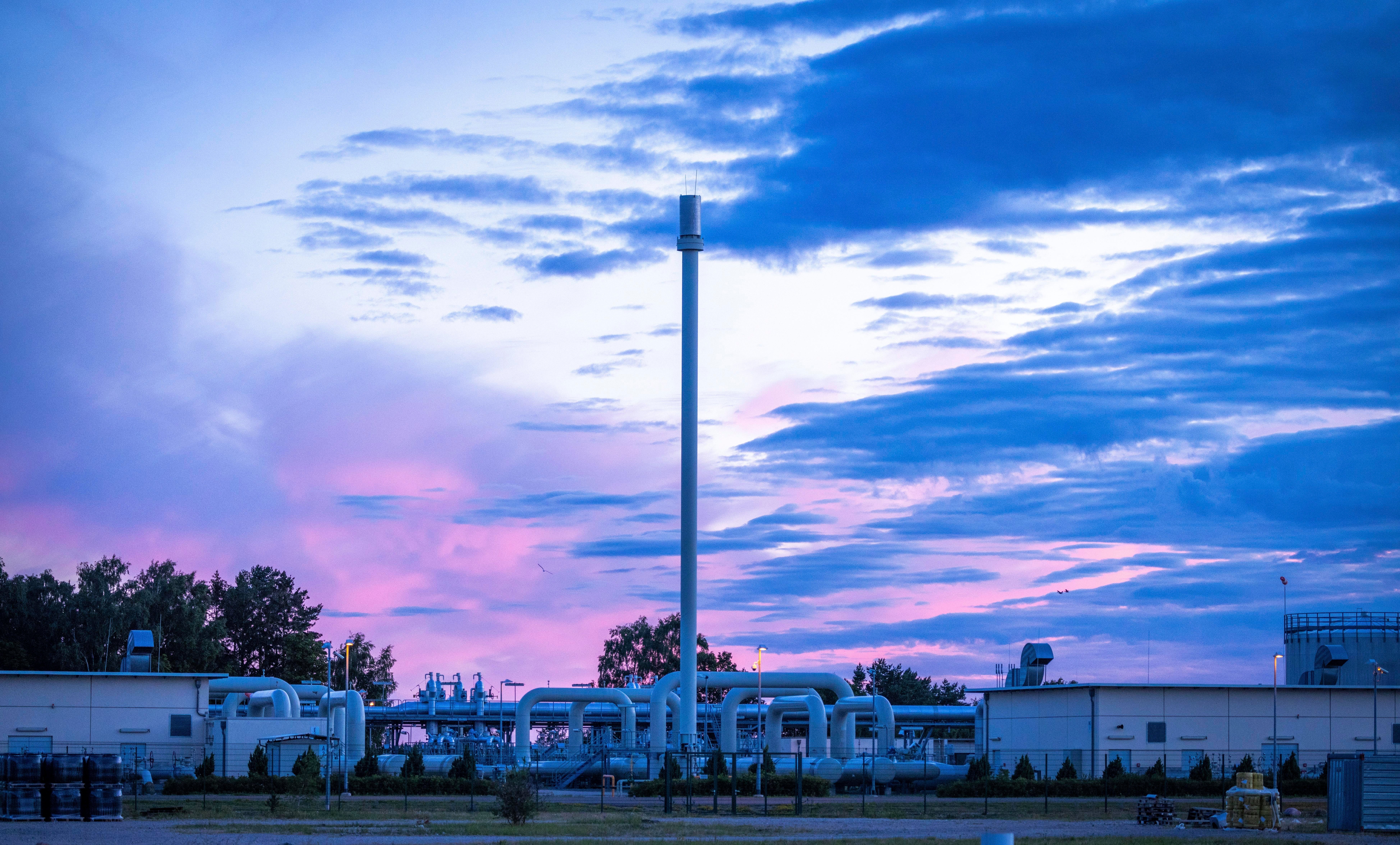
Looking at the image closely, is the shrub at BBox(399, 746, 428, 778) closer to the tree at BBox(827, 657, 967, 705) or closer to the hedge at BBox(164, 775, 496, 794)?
the hedge at BBox(164, 775, 496, 794)

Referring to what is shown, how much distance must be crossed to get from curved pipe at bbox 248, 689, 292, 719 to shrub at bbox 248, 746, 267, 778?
7320 millimetres

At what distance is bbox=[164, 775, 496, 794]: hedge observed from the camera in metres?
56.7

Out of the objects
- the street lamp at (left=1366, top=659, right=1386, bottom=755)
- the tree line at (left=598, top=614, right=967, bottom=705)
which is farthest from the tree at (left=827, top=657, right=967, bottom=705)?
the street lamp at (left=1366, top=659, right=1386, bottom=755)

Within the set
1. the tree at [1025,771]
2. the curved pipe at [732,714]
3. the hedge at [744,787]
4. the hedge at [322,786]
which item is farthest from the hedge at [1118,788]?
the hedge at [322,786]

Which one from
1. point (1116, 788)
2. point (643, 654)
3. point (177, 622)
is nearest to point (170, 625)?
point (177, 622)

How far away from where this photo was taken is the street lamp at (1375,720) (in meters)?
64.4

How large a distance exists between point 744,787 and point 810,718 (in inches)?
443

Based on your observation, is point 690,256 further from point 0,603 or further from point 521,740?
point 0,603

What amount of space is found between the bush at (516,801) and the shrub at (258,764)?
2392 centimetres

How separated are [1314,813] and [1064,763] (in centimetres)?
1643

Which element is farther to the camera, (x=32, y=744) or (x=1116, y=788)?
(x=32, y=744)

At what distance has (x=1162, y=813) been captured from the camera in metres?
43.2

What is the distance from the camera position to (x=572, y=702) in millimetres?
74688

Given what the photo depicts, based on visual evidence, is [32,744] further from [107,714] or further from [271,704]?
[271,704]
